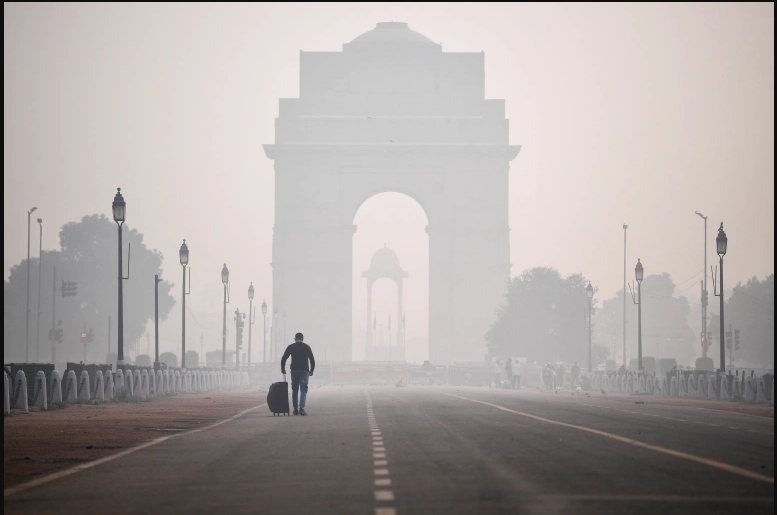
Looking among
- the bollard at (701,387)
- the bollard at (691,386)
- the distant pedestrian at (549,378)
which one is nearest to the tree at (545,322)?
the distant pedestrian at (549,378)

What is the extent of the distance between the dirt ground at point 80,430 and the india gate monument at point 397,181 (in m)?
85.2

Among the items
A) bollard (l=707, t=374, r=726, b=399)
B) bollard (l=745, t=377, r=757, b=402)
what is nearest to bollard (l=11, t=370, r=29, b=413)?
bollard (l=745, t=377, r=757, b=402)

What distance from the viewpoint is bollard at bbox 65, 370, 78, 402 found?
31.5 m

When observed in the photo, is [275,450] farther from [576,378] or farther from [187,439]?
[576,378]

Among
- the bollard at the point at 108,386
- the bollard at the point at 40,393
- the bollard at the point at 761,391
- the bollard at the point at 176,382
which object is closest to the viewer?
the bollard at the point at 40,393

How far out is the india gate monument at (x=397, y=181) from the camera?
118 m

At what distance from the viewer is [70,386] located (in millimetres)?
31594

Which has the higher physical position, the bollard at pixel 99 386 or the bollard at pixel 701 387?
the bollard at pixel 99 386

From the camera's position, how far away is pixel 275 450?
1560 cm

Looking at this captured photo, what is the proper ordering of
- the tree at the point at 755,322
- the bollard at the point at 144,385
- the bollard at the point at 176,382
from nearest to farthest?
the bollard at the point at 144,385, the bollard at the point at 176,382, the tree at the point at 755,322

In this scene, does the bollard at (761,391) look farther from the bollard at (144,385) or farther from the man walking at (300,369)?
the bollard at (144,385)

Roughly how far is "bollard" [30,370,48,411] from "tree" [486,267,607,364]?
77204 mm

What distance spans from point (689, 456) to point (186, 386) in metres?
38.8

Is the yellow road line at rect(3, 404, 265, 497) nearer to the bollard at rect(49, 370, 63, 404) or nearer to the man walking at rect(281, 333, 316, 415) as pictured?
the man walking at rect(281, 333, 316, 415)
